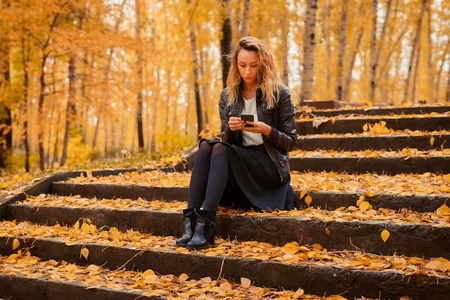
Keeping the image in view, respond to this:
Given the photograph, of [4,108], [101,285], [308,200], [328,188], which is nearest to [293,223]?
[308,200]

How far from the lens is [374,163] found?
13.3 ft

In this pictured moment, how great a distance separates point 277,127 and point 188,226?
1126 mm

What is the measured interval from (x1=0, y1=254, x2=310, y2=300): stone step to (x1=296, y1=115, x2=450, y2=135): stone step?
3.47 meters

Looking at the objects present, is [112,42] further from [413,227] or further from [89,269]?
[413,227]

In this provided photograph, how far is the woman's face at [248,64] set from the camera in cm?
317

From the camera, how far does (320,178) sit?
3955mm

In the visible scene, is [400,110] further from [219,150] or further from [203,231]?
[203,231]

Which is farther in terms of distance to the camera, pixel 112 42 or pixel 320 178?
pixel 112 42

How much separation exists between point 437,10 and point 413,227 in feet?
63.8

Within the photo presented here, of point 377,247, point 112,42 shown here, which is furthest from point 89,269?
point 112,42

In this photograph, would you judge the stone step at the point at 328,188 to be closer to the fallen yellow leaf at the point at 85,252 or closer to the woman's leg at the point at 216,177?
the woman's leg at the point at 216,177

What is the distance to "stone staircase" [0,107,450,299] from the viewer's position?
240cm

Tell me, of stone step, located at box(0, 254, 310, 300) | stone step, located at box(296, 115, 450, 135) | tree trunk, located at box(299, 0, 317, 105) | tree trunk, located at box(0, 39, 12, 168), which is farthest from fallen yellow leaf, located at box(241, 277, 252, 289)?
tree trunk, located at box(0, 39, 12, 168)

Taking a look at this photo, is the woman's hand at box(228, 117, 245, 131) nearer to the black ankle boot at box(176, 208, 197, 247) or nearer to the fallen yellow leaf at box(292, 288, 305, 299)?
the black ankle boot at box(176, 208, 197, 247)
